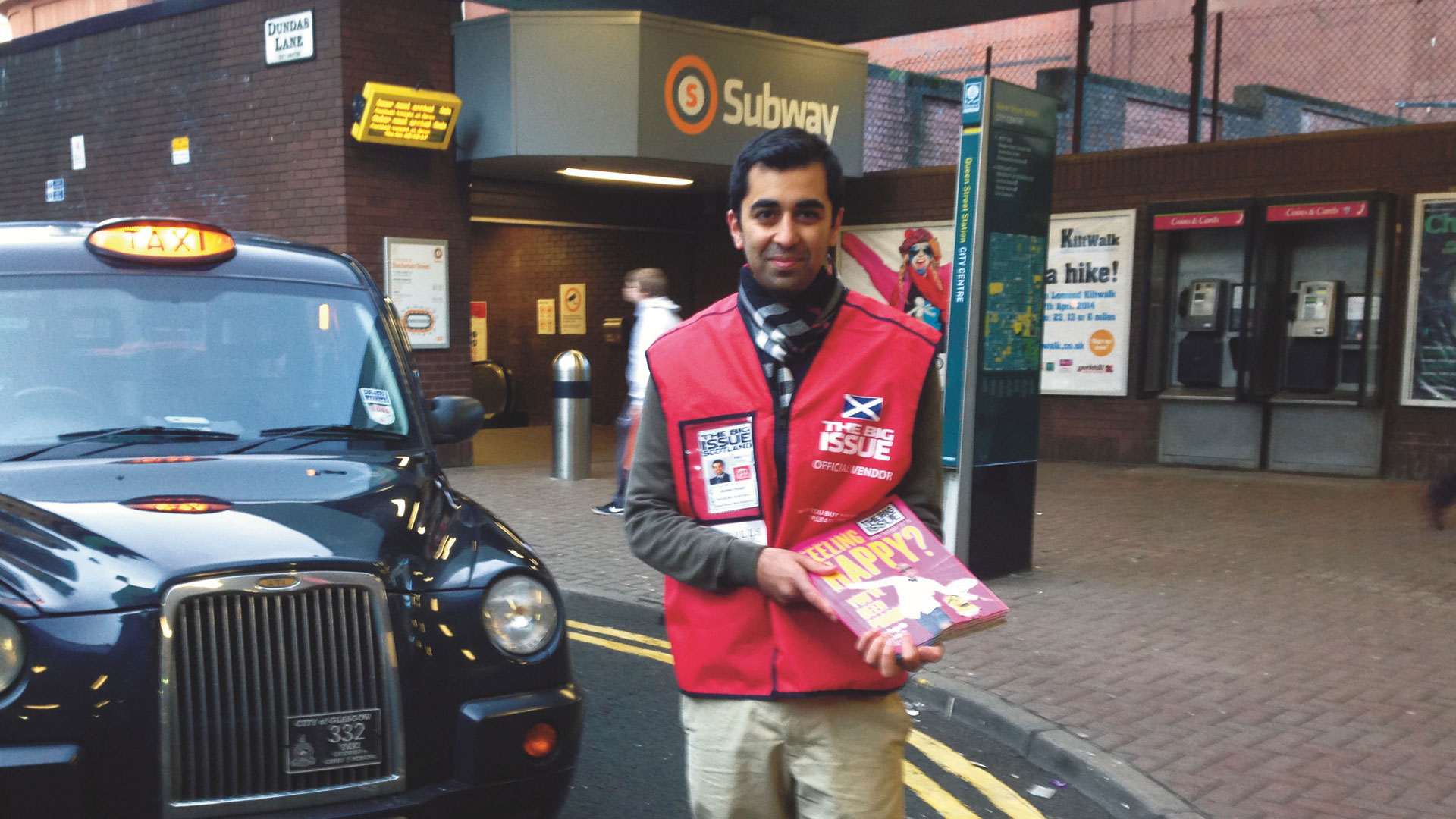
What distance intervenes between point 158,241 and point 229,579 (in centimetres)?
173

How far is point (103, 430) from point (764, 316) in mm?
2429

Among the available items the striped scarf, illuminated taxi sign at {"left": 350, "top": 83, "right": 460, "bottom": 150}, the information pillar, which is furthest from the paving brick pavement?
illuminated taxi sign at {"left": 350, "top": 83, "right": 460, "bottom": 150}

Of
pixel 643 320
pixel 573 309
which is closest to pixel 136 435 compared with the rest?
pixel 643 320

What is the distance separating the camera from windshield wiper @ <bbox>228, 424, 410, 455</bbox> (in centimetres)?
386

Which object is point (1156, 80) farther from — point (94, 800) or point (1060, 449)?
point (94, 800)

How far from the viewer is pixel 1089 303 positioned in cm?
1398

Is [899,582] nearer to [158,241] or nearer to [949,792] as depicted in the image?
[949,792]

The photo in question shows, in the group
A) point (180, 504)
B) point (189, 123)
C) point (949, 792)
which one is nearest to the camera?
point (180, 504)

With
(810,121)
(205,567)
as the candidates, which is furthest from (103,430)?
(810,121)

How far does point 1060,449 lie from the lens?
14.3 m

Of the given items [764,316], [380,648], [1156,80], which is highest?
[1156,80]

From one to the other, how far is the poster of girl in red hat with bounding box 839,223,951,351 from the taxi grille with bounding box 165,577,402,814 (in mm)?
12283

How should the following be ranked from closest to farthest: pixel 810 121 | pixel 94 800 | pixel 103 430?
pixel 94 800 → pixel 103 430 → pixel 810 121

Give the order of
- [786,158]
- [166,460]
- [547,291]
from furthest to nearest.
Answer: [547,291], [166,460], [786,158]
